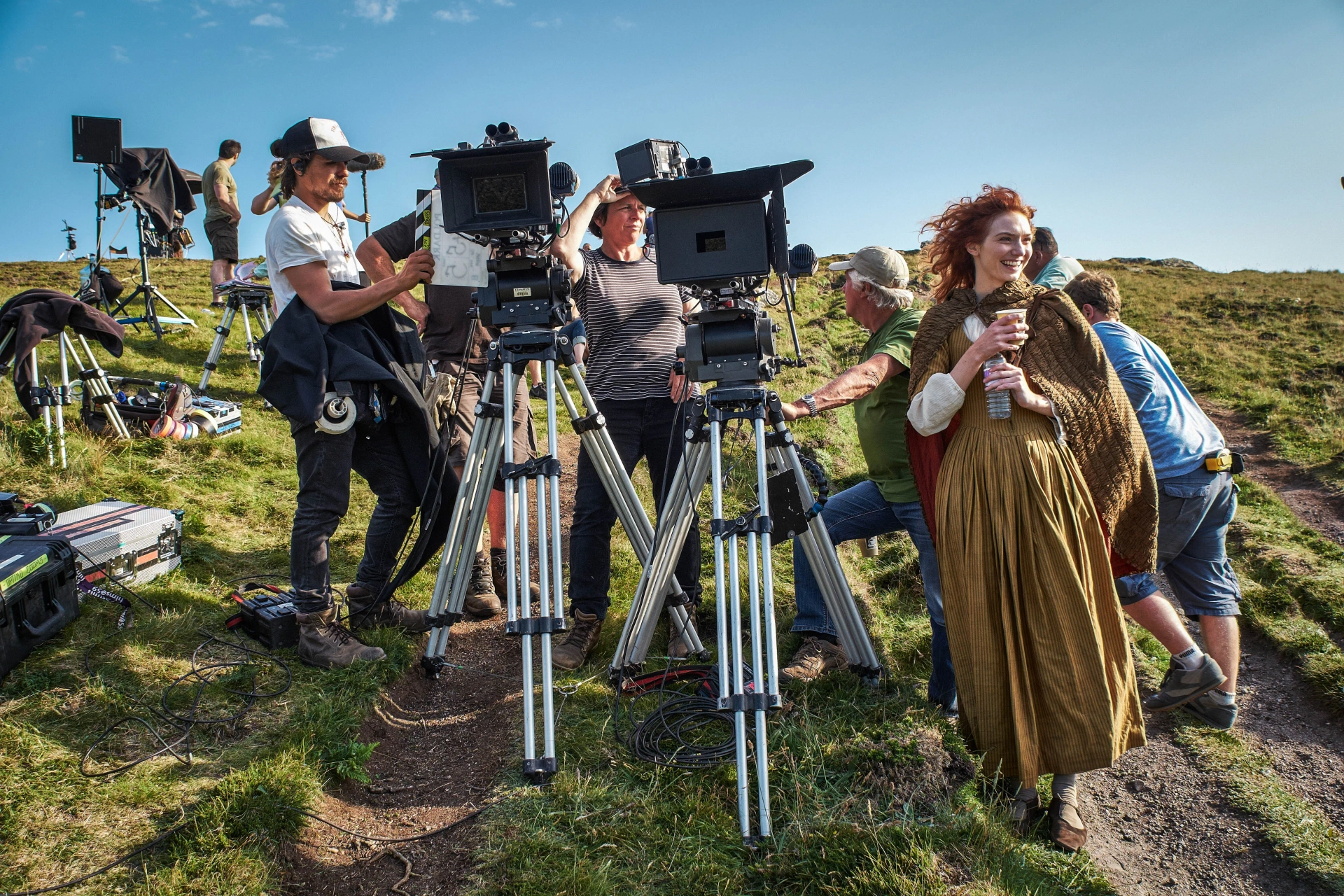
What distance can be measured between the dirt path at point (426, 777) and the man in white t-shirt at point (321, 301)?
1.40ft

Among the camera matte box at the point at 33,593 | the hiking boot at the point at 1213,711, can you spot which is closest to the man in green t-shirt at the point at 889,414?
the hiking boot at the point at 1213,711

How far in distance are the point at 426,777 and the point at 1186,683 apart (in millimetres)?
3378

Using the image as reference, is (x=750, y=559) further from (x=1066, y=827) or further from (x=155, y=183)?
(x=155, y=183)

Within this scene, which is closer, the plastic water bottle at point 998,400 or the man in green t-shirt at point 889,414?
the plastic water bottle at point 998,400

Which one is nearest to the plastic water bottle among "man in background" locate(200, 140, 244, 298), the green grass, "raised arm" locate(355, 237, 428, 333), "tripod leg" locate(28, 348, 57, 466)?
"raised arm" locate(355, 237, 428, 333)

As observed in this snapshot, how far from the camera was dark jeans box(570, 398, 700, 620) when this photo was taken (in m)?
4.51

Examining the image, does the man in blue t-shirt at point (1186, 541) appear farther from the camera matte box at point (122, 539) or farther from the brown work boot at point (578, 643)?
the camera matte box at point (122, 539)

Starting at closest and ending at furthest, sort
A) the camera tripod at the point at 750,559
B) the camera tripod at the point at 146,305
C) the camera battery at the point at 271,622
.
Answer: the camera tripod at the point at 750,559, the camera battery at the point at 271,622, the camera tripod at the point at 146,305

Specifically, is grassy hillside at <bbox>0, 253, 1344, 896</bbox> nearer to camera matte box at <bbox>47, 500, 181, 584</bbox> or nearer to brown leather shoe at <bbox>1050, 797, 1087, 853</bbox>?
brown leather shoe at <bbox>1050, 797, 1087, 853</bbox>

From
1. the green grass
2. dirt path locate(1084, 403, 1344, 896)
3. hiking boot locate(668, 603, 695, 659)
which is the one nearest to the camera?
dirt path locate(1084, 403, 1344, 896)

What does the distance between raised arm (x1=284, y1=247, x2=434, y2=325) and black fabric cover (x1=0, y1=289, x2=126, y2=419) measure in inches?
154

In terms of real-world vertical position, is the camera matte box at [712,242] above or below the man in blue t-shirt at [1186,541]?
above

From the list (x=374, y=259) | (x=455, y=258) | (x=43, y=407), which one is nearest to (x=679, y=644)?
(x=455, y=258)

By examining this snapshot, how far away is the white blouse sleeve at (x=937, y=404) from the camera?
3.33 metres
